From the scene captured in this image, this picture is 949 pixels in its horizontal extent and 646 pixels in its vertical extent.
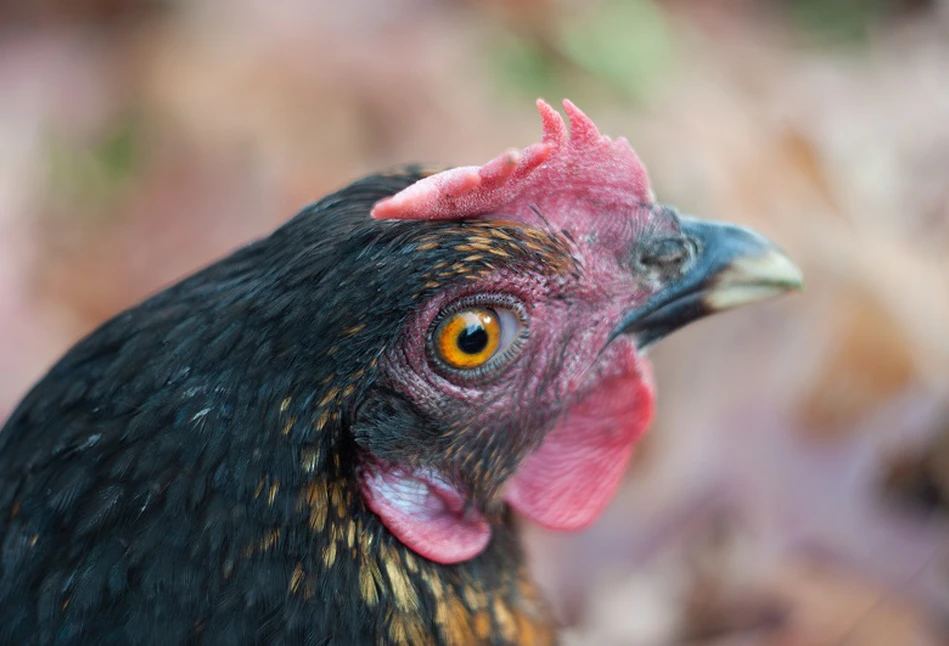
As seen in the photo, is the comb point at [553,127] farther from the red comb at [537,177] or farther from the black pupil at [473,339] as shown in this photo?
the black pupil at [473,339]

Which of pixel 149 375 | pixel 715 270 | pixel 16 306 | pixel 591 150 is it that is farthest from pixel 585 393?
pixel 16 306

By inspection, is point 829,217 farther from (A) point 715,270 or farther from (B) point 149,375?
(B) point 149,375

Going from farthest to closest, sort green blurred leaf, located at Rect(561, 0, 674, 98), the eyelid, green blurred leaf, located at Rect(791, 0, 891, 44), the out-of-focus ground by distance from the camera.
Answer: green blurred leaf, located at Rect(791, 0, 891, 44) < green blurred leaf, located at Rect(561, 0, 674, 98) < the out-of-focus ground < the eyelid

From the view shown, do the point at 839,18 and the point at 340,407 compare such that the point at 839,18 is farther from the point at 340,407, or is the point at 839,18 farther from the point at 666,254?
the point at 340,407

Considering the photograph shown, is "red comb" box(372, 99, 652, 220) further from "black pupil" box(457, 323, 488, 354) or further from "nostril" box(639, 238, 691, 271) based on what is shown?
"black pupil" box(457, 323, 488, 354)

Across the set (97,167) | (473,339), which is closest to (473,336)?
(473,339)

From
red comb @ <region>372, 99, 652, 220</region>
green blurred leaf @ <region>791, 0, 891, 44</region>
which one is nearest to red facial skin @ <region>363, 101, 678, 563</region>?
red comb @ <region>372, 99, 652, 220</region>
